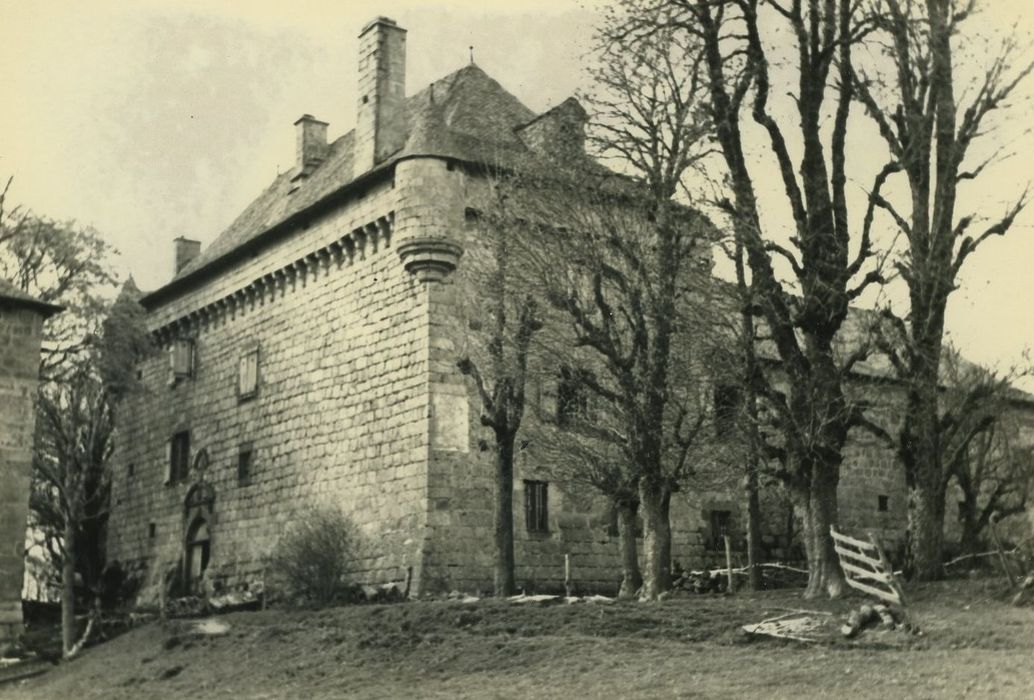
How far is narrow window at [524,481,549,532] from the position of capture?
85.1 ft

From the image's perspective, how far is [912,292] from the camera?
21266 millimetres

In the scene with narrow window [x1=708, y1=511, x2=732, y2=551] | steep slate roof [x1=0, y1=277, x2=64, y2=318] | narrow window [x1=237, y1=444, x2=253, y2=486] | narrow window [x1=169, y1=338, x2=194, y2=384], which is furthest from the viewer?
narrow window [x1=169, y1=338, x2=194, y2=384]

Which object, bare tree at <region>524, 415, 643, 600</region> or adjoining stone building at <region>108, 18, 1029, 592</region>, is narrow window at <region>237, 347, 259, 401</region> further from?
bare tree at <region>524, 415, 643, 600</region>

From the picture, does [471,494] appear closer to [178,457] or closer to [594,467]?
[594,467]

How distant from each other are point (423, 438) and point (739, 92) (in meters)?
9.22

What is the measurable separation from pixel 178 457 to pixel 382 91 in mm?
12096

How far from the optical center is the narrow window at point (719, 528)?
29750mm

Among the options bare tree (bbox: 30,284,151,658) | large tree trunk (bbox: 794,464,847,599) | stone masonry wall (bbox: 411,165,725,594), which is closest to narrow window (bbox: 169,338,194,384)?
bare tree (bbox: 30,284,151,658)

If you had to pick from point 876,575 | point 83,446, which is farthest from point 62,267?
point 876,575

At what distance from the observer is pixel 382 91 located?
92.6 feet

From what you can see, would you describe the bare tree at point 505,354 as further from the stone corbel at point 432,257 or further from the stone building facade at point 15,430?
the stone building facade at point 15,430

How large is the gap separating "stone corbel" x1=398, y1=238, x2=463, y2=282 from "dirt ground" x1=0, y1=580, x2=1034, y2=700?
7587 mm

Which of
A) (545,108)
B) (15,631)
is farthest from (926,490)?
(15,631)

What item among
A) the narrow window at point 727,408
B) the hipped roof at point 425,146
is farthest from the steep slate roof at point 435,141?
the narrow window at point 727,408
